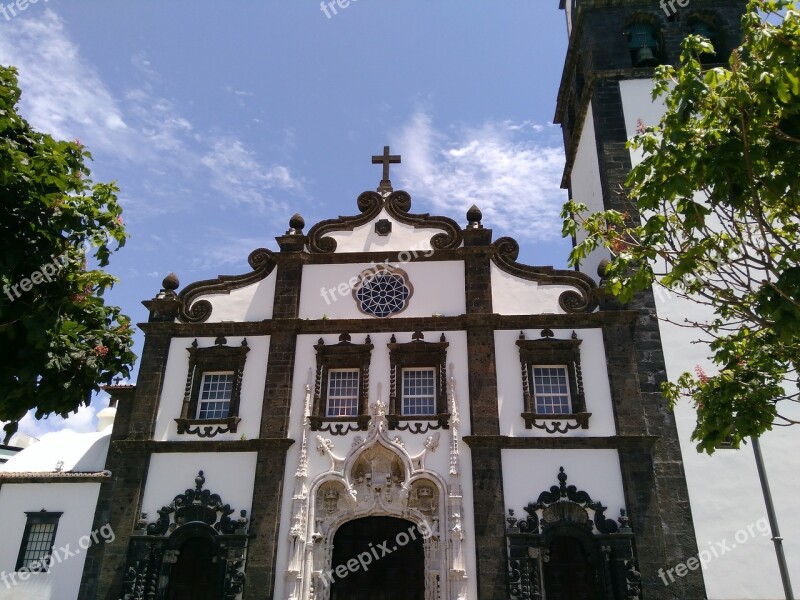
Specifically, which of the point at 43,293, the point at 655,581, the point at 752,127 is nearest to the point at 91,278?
the point at 43,293

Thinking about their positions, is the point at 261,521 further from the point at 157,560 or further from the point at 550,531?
the point at 550,531

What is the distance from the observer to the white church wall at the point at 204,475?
57.3 feet

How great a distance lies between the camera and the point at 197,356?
19.1m

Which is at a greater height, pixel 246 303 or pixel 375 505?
pixel 246 303

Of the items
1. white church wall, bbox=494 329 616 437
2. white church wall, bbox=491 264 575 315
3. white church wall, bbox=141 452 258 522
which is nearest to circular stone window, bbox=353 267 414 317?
white church wall, bbox=491 264 575 315

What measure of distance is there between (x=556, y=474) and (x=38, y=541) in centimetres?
1403

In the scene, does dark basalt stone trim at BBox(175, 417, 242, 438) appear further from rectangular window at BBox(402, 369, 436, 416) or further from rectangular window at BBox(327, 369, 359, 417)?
rectangular window at BBox(402, 369, 436, 416)

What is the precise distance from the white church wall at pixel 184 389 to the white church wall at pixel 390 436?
39.6 inches

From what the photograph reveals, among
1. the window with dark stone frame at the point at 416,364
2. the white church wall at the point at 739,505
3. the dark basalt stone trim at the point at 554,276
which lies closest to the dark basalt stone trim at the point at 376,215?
the dark basalt stone trim at the point at 554,276

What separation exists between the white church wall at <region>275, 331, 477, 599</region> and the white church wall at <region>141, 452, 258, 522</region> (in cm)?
112

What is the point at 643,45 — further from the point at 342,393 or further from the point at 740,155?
the point at 740,155

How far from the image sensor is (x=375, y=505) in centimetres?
1722

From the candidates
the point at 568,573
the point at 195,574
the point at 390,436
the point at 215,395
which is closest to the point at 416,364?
the point at 390,436

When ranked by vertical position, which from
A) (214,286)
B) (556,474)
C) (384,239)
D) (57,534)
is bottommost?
(57,534)
